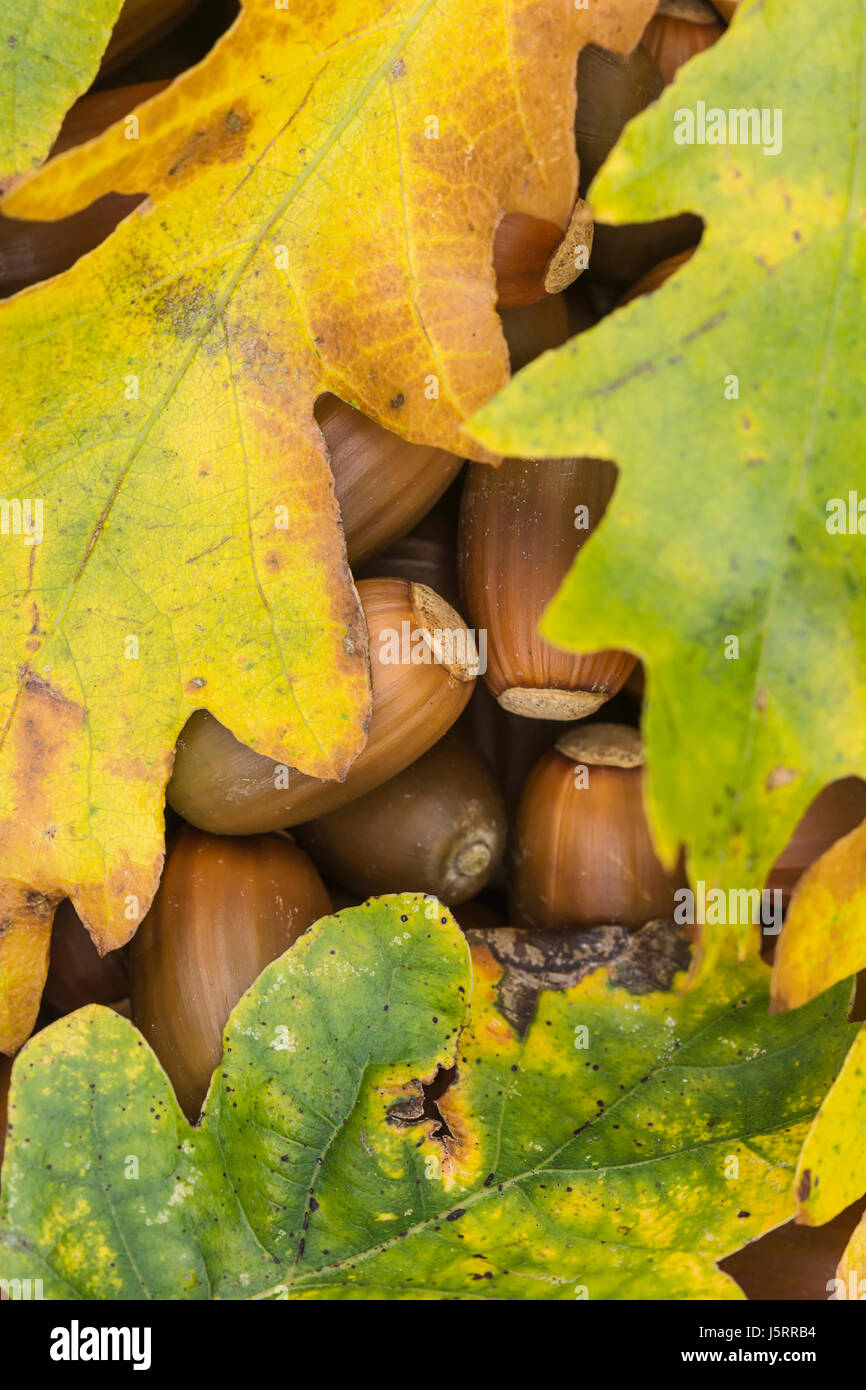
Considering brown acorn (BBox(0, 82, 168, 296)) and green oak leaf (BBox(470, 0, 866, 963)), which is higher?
brown acorn (BBox(0, 82, 168, 296))

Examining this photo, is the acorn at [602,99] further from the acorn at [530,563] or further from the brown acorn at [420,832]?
the brown acorn at [420,832]

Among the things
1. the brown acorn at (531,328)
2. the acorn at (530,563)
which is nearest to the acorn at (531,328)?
the brown acorn at (531,328)

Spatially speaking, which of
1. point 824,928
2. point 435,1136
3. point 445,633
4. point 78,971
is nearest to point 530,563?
point 445,633

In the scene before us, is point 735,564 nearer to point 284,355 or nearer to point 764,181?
point 764,181

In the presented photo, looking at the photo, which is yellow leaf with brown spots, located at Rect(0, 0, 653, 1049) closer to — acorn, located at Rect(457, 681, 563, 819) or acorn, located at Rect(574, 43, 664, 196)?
acorn, located at Rect(574, 43, 664, 196)

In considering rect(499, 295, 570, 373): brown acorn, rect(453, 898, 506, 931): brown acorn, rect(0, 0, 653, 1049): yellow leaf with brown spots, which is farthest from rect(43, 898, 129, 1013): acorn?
rect(499, 295, 570, 373): brown acorn

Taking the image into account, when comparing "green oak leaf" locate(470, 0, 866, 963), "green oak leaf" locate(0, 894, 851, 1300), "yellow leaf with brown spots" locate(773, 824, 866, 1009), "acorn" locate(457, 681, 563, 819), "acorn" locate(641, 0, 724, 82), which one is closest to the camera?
"green oak leaf" locate(470, 0, 866, 963)

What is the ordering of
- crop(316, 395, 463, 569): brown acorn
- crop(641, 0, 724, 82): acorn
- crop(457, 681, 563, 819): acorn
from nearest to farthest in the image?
crop(316, 395, 463, 569): brown acorn → crop(641, 0, 724, 82): acorn → crop(457, 681, 563, 819): acorn
